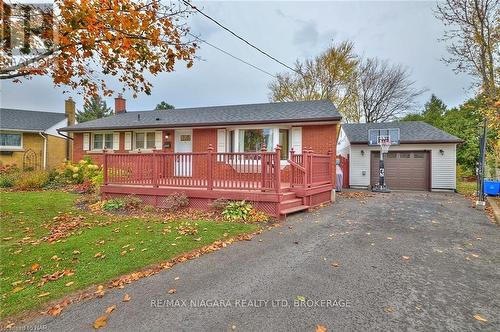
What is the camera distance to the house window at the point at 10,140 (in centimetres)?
1938

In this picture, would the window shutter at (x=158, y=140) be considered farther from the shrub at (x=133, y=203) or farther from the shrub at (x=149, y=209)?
the shrub at (x=149, y=209)

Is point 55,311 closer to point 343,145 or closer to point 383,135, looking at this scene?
point 383,135

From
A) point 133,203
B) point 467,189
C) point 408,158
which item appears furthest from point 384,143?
point 133,203

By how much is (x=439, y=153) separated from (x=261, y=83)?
17690 mm

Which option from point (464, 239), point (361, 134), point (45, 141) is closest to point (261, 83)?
point (361, 134)

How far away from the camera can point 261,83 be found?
27984mm

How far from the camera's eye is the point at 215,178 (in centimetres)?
803

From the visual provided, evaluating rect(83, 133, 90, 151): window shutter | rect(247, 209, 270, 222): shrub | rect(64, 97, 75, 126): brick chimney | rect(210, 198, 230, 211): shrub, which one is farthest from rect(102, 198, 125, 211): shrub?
rect(64, 97, 75, 126): brick chimney

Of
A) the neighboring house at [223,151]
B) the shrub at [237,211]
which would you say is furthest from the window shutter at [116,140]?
the shrub at [237,211]

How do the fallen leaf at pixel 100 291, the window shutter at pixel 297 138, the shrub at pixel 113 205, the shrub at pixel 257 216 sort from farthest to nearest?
the window shutter at pixel 297 138
the shrub at pixel 113 205
the shrub at pixel 257 216
the fallen leaf at pixel 100 291

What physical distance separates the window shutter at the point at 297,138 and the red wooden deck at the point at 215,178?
8.57 ft

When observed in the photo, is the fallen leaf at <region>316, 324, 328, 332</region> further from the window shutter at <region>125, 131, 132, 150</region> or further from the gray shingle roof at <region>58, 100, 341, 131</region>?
the window shutter at <region>125, 131, 132, 150</region>

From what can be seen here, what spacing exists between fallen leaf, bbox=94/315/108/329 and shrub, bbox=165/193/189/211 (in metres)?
5.24

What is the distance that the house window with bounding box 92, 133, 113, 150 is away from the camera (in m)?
16.4
